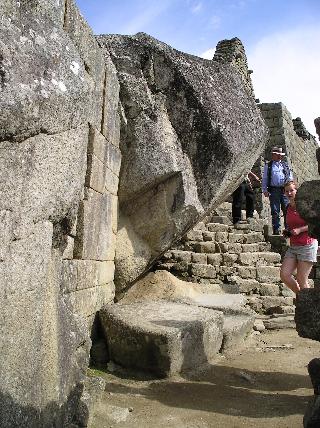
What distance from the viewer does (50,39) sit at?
1794mm

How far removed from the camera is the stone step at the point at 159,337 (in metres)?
3.92

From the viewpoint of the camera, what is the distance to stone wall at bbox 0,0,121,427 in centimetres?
164

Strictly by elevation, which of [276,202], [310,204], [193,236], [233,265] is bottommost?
[233,265]

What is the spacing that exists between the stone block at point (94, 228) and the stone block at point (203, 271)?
2913mm

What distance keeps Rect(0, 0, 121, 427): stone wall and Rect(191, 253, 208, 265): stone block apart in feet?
15.8

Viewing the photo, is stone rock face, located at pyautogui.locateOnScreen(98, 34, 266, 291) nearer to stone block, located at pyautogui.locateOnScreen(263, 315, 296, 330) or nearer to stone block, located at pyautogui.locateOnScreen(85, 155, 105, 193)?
stone block, located at pyautogui.locateOnScreen(85, 155, 105, 193)

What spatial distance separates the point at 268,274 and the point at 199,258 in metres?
1.53

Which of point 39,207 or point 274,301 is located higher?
point 39,207

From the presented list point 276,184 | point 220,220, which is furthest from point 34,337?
point 276,184

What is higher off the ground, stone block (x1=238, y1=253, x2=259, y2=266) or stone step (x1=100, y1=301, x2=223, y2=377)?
stone block (x1=238, y1=253, x2=259, y2=266)

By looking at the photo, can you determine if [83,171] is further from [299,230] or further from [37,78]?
[299,230]

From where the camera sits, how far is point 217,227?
8.95 m

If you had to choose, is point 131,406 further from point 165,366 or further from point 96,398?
point 165,366

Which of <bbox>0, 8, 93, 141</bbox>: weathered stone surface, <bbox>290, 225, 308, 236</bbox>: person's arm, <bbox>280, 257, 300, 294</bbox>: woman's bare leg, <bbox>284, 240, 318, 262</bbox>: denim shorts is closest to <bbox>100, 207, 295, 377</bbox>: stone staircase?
<bbox>280, 257, 300, 294</bbox>: woman's bare leg
